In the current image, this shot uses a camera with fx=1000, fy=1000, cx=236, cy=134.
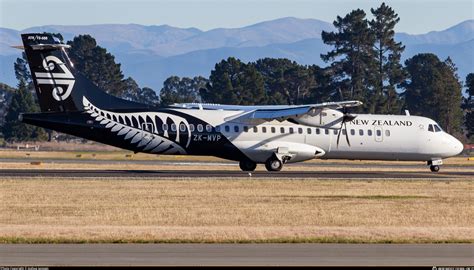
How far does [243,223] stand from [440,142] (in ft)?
94.2

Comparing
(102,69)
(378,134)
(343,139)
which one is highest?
(102,69)

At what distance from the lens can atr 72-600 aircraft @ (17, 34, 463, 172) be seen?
46719 mm

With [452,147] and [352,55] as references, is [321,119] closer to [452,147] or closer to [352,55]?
[452,147]

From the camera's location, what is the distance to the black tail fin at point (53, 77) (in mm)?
46625

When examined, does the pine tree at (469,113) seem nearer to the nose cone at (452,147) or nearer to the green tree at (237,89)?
the green tree at (237,89)

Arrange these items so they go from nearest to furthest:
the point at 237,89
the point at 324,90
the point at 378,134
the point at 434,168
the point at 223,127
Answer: the point at 223,127 → the point at 378,134 → the point at 434,168 → the point at 237,89 → the point at 324,90

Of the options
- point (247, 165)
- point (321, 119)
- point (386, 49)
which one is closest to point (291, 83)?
point (386, 49)

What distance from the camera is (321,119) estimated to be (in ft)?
166

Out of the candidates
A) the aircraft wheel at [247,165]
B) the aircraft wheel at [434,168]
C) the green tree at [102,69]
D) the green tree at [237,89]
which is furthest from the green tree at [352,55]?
the aircraft wheel at [247,165]

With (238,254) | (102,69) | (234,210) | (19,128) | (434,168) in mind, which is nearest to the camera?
(238,254)

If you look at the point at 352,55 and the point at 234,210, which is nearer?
the point at 234,210

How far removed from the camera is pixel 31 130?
115438 mm

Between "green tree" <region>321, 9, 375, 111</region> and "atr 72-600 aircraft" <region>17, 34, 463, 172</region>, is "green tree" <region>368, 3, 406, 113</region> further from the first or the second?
"atr 72-600 aircraft" <region>17, 34, 463, 172</region>

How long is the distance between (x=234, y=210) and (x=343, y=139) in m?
20.8
